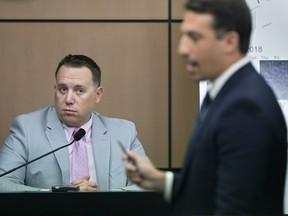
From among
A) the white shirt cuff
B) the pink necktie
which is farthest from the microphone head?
the white shirt cuff

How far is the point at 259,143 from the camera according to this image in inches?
55.3

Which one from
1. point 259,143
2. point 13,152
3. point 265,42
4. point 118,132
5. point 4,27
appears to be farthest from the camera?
point 4,27

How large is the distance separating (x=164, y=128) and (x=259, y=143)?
2548 millimetres

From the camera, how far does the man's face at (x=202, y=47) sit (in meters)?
1.51

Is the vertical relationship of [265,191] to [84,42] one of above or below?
below

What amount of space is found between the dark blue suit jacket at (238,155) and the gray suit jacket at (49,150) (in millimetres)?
1526

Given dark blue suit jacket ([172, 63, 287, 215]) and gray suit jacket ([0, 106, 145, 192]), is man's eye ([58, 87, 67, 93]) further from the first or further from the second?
dark blue suit jacket ([172, 63, 287, 215])

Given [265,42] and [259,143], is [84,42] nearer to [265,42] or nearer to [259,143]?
[265,42]

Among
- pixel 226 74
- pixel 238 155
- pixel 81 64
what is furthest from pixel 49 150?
pixel 238 155

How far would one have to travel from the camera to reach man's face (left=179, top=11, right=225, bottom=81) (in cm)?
151

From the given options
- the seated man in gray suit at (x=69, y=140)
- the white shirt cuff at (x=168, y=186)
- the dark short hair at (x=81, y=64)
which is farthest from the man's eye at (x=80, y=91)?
the white shirt cuff at (x=168, y=186)

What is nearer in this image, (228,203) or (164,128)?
(228,203)

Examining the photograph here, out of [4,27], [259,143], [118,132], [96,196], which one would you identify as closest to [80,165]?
[118,132]

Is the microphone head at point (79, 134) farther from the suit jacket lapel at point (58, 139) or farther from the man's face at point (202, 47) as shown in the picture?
the man's face at point (202, 47)
